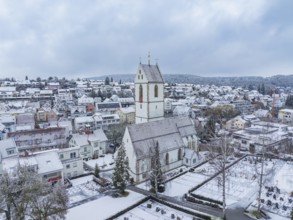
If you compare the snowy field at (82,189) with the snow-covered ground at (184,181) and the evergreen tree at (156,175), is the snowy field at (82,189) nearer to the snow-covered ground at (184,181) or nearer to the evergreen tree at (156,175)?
the snow-covered ground at (184,181)

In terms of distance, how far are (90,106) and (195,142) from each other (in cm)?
6066

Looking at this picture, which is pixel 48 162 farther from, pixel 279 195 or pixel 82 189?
pixel 279 195

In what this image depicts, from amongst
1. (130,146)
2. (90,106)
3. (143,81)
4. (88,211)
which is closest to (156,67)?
(143,81)

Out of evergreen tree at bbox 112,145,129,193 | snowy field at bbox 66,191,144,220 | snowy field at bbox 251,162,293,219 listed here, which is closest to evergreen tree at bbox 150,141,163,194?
snowy field at bbox 66,191,144,220

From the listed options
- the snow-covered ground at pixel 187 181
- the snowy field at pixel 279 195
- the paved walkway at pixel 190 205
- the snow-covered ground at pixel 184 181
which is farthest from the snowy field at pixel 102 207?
the snowy field at pixel 279 195

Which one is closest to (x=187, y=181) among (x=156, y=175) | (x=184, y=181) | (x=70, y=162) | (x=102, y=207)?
(x=184, y=181)

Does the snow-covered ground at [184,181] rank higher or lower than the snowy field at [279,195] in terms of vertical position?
higher

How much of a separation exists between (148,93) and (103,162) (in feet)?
48.8

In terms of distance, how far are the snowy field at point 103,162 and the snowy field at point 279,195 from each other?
875 inches

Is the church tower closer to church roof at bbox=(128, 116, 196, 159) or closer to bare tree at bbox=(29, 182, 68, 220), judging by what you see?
church roof at bbox=(128, 116, 196, 159)

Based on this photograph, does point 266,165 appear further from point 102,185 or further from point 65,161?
point 65,161

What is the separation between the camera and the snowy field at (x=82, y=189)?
90.5 feet

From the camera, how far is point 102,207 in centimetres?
2506

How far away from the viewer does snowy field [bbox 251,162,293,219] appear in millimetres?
24469
